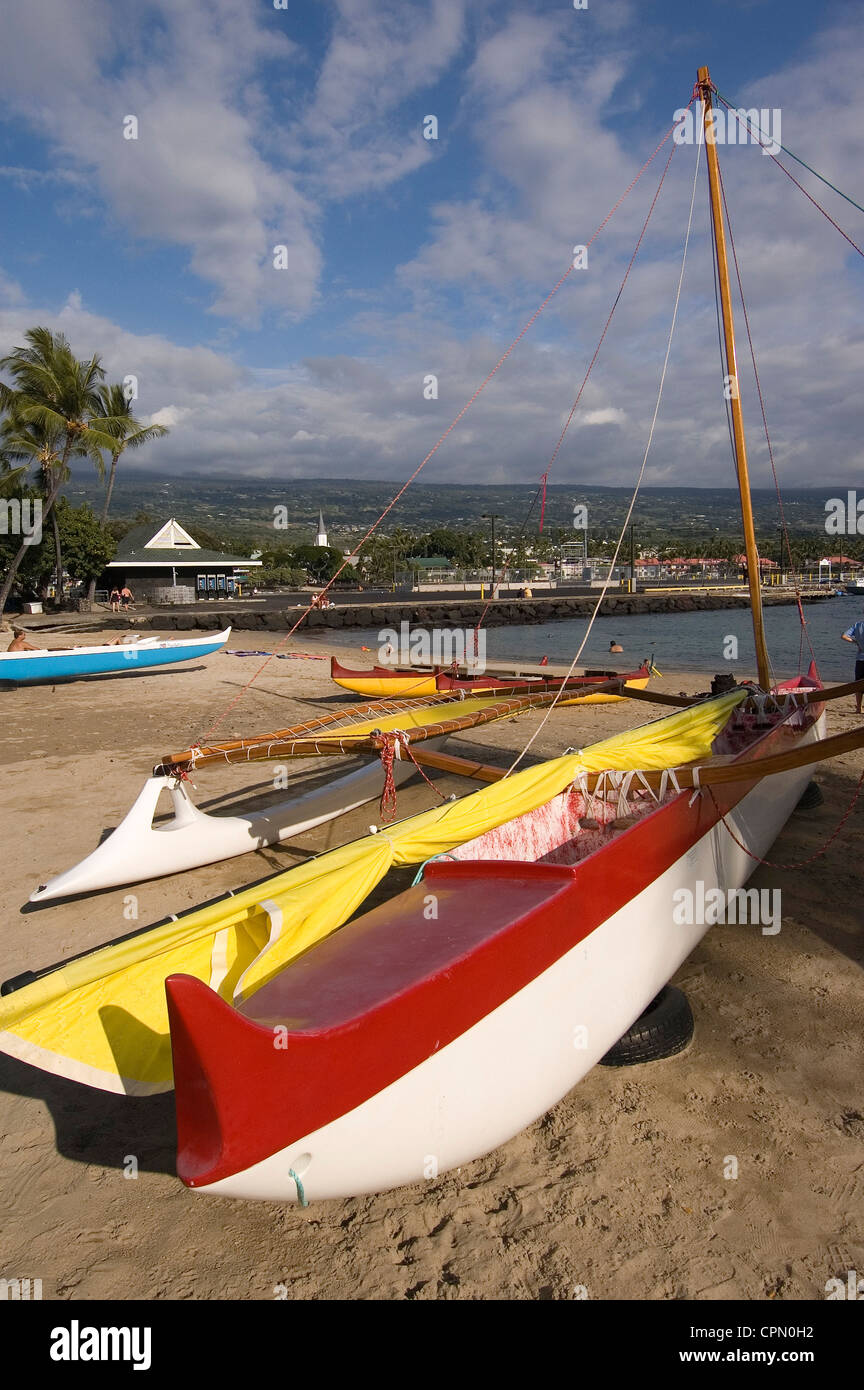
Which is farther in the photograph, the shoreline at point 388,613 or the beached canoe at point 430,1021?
the shoreline at point 388,613

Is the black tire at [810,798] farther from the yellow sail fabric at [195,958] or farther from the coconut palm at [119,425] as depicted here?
the coconut palm at [119,425]

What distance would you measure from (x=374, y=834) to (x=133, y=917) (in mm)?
2095

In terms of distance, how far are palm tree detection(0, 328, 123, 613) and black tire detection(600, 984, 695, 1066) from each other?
28.7 m

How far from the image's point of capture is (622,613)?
54.2 metres

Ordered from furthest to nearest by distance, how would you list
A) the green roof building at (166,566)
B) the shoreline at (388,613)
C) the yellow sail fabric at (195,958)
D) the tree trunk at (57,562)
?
the green roof building at (166,566) < the tree trunk at (57,562) < the shoreline at (388,613) < the yellow sail fabric at (195,958)

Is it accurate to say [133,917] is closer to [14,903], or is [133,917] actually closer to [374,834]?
[14,903]

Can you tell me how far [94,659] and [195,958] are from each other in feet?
46.2

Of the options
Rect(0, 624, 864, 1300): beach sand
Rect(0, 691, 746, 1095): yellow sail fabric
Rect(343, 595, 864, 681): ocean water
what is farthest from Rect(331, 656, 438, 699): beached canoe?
Rect(343, 595, 864, 681): ocean water

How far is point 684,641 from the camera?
36062 mm

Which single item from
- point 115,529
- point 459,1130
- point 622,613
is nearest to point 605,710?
point 459,1130

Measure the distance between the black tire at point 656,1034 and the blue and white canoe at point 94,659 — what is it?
1452 cm

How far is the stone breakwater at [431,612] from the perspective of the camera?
34406 mm

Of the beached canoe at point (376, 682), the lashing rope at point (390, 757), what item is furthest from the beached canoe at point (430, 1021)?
the beached canoe at point (376, 682)

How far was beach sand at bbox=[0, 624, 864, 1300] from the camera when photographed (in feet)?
8.35
